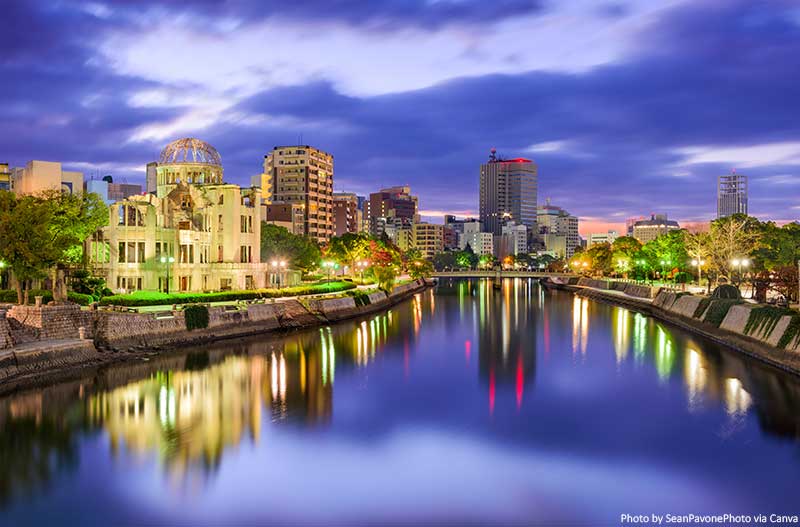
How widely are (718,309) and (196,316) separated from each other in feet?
138

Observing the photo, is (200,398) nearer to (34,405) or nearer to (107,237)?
(34,405)

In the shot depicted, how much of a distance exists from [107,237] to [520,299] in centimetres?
7146

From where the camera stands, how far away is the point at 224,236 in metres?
69.9

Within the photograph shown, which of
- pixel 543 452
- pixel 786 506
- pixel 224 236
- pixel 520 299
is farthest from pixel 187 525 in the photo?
pixel 520 299

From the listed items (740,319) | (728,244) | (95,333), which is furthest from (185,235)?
(728,244)

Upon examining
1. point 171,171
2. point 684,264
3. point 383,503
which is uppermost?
point 171,171

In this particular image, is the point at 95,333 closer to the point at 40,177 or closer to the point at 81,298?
the point at 81,298

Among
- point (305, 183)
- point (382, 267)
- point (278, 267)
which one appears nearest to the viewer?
point (278, 267)

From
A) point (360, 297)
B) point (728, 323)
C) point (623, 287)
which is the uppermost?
point (360, 297)

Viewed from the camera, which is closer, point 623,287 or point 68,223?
point 68,223

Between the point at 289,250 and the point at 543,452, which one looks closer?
the point at 543,452

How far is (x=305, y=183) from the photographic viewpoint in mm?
157500

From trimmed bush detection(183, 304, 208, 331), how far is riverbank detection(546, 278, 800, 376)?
127 ft

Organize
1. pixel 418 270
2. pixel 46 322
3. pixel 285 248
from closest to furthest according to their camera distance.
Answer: pixel 46 322, pixel 285 248, pixel 418 270
